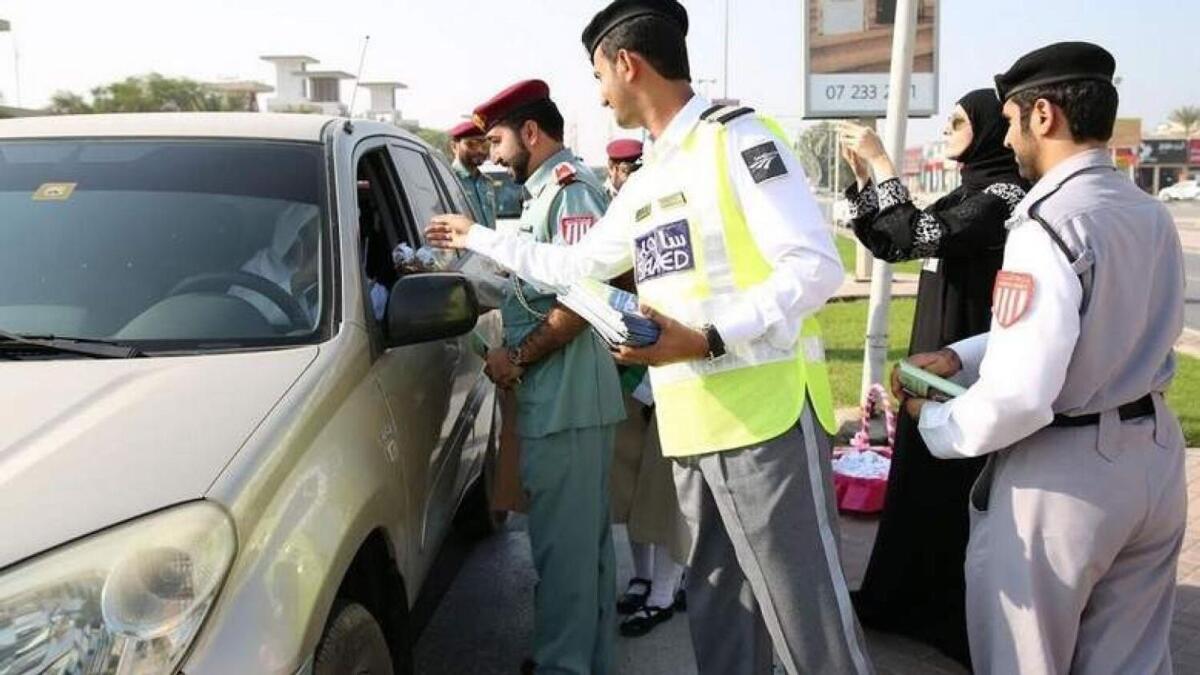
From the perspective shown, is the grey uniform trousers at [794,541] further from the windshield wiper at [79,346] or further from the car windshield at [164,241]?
the windshield wiper at [79,346]

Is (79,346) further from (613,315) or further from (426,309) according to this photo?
(613,315)

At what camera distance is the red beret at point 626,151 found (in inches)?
239

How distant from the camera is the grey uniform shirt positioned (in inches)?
82.6

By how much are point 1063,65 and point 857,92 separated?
760 cm

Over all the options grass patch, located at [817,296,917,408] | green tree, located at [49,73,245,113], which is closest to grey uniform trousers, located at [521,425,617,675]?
grass patch, located at [817,296,917,408]

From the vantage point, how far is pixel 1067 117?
7.40 feet

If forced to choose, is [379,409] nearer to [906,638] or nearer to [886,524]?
[886,524]

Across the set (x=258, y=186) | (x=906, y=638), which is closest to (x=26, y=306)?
(x=258, y=186)

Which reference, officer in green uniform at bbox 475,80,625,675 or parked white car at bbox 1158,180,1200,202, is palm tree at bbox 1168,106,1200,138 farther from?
officer in green uniform at bbox 475,80,625,675

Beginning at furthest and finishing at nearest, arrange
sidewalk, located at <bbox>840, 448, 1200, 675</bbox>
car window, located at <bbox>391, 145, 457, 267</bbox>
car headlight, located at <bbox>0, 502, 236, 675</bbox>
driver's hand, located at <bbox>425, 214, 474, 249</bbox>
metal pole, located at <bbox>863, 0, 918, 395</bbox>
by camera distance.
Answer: metal pole, located at <bbox>863, 0, 918, 395</bbox>
car window, located at <bbox>391, 145, 457, 267</bbox>
sidewalk, located at <bbox>840, 448, 1200, 675</bbox>
driver's hand, located at <bbox>425, 214, 474, 249</bbox>
car headlight, located at <bbox>0, 502, 236, 675</bbox>

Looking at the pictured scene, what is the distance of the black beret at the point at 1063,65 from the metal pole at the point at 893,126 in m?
3.80

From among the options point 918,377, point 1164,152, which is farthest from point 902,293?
point 1164,152

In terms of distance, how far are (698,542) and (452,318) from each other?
829 mm

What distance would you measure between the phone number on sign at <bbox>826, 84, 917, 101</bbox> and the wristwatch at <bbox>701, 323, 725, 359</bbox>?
776 centimetres
